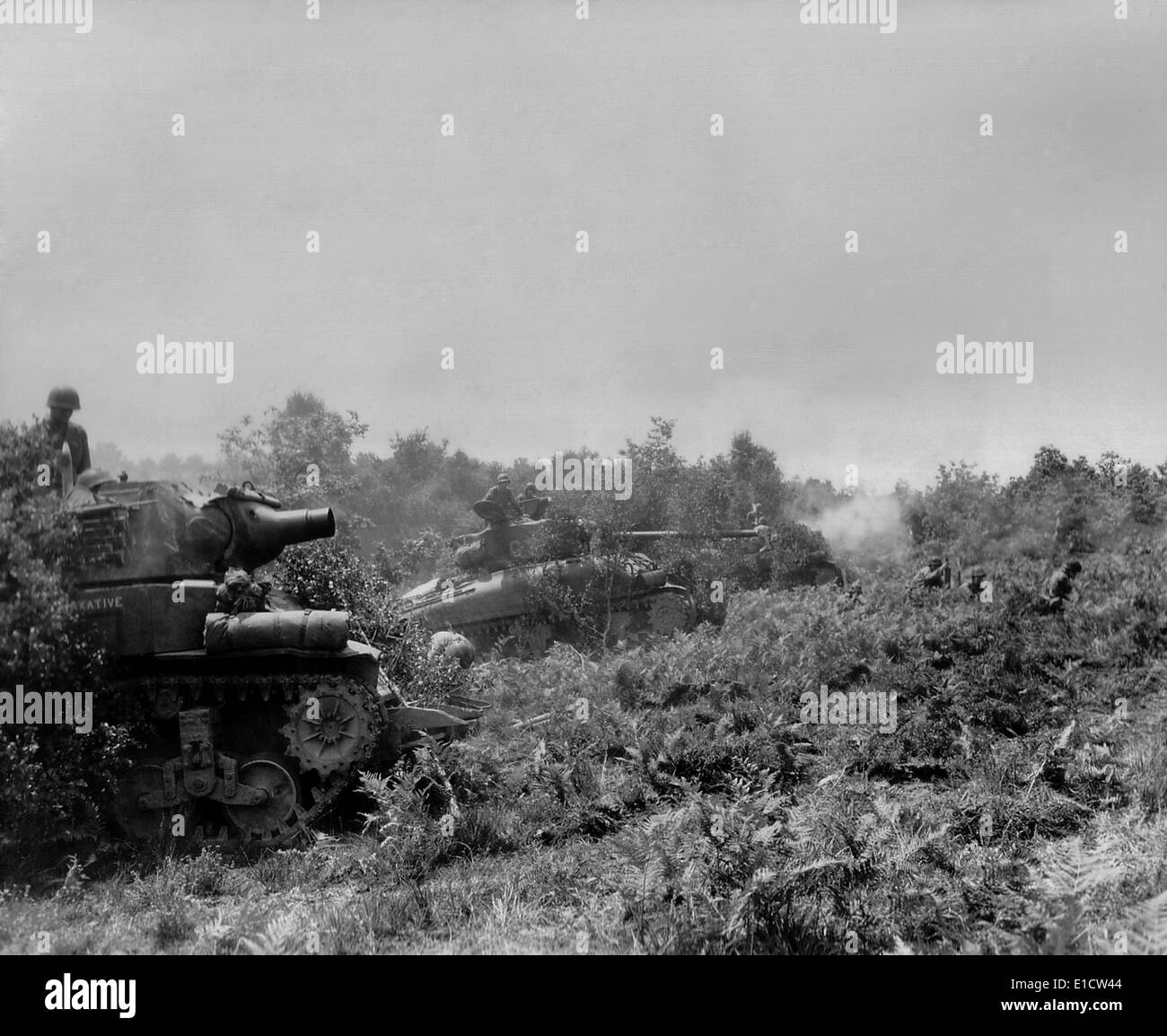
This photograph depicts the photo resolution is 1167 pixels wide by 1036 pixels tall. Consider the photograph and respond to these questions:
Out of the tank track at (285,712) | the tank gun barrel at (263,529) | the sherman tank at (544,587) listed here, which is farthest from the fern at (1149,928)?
the sherman tank at (544,587)

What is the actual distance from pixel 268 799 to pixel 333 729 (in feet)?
2.57

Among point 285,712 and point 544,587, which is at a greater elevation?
point 544,587

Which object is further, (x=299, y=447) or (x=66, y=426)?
(x=299, y=447)

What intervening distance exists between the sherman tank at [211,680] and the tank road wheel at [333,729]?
0.04 ft

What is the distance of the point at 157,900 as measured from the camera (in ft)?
23.7

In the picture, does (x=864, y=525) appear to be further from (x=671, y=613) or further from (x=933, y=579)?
(x=671, y=613)

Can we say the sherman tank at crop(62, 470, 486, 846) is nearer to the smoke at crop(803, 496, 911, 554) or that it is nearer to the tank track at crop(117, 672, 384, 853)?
the tank track at crop(117, 672, 384, 853)

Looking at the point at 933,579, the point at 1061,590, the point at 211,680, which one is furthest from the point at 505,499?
the point at 211,680

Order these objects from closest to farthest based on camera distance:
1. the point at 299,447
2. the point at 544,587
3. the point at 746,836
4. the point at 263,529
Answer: the point at 746,836 → the point at 263,529 → the point at 544,587 → the point at 299,447

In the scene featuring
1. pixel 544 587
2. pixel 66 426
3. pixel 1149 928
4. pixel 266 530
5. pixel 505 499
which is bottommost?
pixel 1149 928

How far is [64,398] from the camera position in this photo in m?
9.29

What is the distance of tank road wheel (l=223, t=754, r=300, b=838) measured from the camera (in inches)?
372
